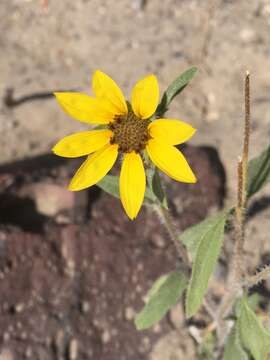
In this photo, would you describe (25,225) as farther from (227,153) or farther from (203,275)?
(203,275)

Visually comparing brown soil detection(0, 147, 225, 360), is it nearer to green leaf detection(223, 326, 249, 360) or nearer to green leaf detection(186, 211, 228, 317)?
green leaf detection(223, 326, 249, 360)

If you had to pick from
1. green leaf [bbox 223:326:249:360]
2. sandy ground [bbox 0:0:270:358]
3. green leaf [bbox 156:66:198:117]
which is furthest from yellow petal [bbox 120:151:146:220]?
sandy ground [bbox 0:0:270:358]

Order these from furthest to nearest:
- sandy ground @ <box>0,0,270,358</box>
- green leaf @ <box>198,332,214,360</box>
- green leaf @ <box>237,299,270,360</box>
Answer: sandy ground @ <box>0,0,270,358</box> < green leaf @ <box>198,332,214,360</box> < green leaf @ <box>237,299,270,360</box>

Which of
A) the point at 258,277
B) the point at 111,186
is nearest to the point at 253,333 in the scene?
the point at 258,277

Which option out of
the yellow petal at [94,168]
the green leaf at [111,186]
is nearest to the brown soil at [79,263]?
the green leaf at [111,186]

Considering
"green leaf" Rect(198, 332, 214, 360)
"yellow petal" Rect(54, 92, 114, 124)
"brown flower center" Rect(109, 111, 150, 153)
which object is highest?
"yellow petal" Rect(54, 92, 114, 124)

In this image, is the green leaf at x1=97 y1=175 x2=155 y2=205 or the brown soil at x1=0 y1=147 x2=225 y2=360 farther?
the brown soil at x1=0 y1=147 x2=225 y2=360

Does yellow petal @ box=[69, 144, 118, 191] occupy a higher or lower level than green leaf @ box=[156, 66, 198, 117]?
lower

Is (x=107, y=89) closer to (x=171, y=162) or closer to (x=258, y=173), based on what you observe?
(x=171, y=162)
